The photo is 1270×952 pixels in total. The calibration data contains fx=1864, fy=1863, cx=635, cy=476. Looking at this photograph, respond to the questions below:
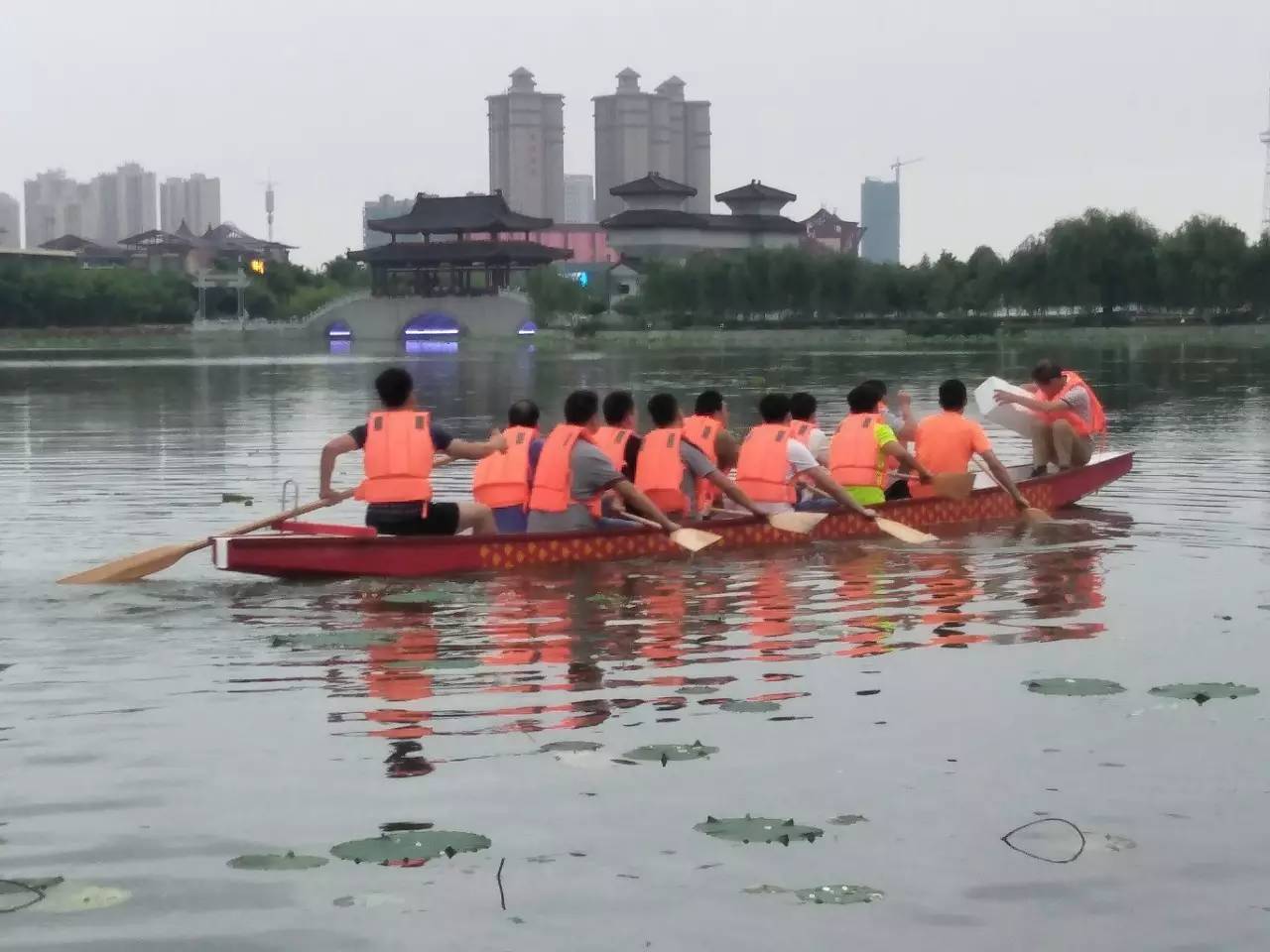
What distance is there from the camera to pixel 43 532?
13828 millimetres

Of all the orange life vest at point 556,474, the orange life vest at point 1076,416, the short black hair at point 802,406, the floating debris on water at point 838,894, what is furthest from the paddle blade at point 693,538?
the floating debris on water at point 838,894

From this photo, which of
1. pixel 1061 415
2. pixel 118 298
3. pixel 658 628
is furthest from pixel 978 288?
pixel 658 628

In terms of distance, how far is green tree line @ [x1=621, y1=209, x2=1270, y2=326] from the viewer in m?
77.2

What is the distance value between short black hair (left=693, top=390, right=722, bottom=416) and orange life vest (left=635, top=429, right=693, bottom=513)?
434mm

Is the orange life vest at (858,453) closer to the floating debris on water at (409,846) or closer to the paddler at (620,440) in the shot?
the paddler at (620,440)

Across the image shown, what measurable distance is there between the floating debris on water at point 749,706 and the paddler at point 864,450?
541 cm

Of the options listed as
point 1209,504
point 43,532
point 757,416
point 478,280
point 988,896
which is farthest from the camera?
point 478,280

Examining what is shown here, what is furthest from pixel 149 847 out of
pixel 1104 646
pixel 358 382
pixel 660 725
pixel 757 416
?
pixel 358 382

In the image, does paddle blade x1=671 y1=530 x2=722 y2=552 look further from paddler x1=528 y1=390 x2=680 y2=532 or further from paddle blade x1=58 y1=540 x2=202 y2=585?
paddle blade x1=58 y1=540 x2=202 y2=585

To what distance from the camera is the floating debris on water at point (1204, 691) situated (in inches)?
291

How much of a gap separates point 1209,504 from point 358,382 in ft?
110

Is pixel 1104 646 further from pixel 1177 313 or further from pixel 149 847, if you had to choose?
pixel 1177 313

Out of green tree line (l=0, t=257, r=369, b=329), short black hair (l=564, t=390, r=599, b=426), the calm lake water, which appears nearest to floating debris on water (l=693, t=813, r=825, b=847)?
the calm lake water

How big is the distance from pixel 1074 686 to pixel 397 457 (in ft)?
14.7
